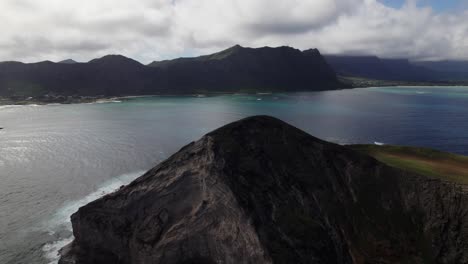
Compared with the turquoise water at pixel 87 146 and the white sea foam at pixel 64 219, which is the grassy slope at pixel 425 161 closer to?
the turquoise water at pixel 87 146

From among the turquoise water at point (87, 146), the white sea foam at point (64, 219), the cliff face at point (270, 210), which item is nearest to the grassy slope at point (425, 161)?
the cliff face at point (270, 210)

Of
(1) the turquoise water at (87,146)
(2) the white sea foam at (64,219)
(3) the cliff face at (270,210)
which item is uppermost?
(3) the cliff face at (270,210)

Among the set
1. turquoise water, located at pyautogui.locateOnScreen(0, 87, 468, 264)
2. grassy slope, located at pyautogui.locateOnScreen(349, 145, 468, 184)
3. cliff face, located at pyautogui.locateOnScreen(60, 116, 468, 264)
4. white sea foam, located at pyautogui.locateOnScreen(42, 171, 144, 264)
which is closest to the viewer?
cliff face, located at pyautogui.locateOnScreen(60, 116, 468, 264)

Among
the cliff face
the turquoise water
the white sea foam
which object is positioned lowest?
the white sea foam

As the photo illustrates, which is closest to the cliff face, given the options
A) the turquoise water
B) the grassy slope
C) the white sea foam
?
the white sea foam

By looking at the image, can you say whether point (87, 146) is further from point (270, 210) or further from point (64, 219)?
point (270, 210)

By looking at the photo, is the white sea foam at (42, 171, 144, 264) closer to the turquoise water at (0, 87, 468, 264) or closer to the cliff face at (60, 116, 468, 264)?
the turquoise water at (0, 87, 468, 264)

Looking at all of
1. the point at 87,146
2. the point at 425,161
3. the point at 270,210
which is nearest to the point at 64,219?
the point at 270,210
